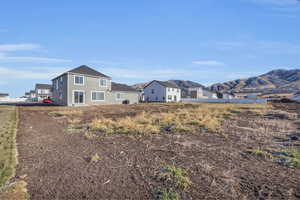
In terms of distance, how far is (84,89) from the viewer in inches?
1009

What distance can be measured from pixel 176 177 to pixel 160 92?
4321 centimetres

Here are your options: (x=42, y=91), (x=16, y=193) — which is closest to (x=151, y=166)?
(x=16, y=193)

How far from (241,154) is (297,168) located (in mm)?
1266

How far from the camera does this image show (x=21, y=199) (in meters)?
2.65

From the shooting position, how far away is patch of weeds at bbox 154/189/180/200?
2704 mm

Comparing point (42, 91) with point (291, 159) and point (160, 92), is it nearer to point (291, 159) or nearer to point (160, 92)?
point (160, 92)

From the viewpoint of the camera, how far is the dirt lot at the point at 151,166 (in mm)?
2908

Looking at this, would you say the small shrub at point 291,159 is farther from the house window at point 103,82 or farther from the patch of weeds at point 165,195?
the house window at point 103,82

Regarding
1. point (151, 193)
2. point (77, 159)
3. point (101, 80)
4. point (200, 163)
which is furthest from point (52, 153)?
point (101, 80)

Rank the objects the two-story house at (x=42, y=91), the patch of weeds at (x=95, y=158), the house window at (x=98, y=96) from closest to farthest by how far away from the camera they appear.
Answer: the patch of weeds at (x=95, y=158)
the house window at (x=98, y=96)
the two-story house at (x=42, y=91)

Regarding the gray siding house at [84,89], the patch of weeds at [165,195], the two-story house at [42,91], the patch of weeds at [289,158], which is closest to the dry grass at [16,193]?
the patch of weeds at [165,195]

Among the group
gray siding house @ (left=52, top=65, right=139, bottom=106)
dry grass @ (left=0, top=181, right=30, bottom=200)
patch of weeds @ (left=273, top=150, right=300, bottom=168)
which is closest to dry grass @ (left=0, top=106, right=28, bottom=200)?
dry grass @ (left=0, top=181, right=30, bottom=200)

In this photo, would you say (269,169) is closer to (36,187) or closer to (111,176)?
(111,176)

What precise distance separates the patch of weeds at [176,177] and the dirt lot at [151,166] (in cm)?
11
